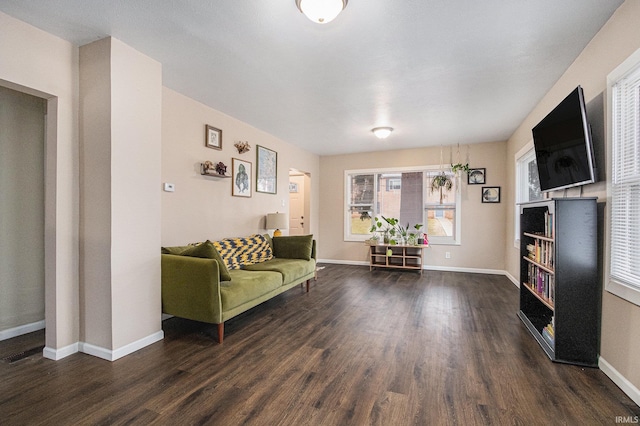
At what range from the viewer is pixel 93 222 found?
7.72 ft

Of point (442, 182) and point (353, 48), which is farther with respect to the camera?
point (442, 182)

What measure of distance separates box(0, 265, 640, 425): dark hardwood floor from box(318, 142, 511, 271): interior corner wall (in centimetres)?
267

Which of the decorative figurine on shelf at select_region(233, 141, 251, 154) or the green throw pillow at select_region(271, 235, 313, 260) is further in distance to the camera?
the green throw pillow at select_region(271, 235, 313, 260)

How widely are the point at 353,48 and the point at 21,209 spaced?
347 centimetres


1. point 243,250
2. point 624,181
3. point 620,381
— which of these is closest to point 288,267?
point 243,250

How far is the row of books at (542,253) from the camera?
2.61 meters

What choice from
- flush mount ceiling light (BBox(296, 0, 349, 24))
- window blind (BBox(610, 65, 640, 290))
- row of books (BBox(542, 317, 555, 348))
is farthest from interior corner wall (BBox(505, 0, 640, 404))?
flush mount ceiling light (BBox(296, 0, 349, 24))

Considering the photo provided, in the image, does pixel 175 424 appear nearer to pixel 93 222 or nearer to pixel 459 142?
pixel 93 222

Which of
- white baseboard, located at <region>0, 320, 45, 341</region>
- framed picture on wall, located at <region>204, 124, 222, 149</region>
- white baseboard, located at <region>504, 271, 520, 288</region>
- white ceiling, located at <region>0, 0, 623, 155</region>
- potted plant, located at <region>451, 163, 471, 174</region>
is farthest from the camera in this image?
potted plant, located at <region>451, 163, 471, 174</region>

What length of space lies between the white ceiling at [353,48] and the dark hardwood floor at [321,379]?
251 centimetres

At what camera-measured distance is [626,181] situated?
191 cm

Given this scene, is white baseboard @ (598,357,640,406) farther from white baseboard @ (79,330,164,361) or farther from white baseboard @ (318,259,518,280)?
white baseboard @ (79,330,164,361)

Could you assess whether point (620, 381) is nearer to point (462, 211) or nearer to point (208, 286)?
point (208, 286)

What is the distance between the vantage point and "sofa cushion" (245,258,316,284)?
362cm
